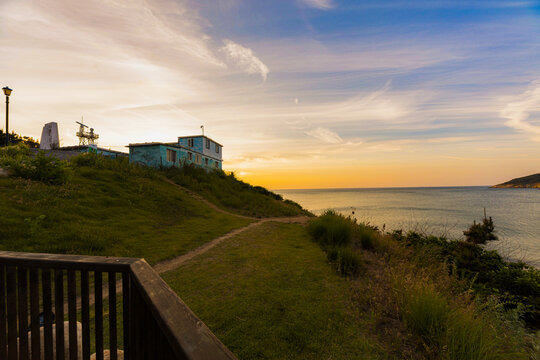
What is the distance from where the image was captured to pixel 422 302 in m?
4.04

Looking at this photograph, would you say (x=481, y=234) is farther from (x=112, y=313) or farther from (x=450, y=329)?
(x=112, y=313)

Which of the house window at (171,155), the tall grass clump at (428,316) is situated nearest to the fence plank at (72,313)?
the tall grass clump at (428,316)

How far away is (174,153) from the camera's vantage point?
1094 inches

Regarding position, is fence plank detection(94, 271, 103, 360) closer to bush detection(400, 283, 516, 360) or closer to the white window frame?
bush detection(400, 283, 516, 360)

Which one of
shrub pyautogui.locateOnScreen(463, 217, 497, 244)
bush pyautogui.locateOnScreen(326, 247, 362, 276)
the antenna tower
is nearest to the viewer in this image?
bush pyautogui.locateOnScreen(326, 247, 362, 276)

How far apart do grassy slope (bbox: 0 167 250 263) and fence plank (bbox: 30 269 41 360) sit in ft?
18.7

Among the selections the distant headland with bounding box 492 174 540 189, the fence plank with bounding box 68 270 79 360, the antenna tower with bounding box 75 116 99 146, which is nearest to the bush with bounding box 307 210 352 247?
the fence plank with bounding box 68 270 79 360

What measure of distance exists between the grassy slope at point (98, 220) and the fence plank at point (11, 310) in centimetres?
548

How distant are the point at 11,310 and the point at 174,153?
27.6 metres

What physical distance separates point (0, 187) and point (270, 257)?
478 inches

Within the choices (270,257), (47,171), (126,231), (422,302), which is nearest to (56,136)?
(47,171)

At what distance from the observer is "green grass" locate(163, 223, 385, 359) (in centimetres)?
369

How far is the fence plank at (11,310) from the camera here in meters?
2.08

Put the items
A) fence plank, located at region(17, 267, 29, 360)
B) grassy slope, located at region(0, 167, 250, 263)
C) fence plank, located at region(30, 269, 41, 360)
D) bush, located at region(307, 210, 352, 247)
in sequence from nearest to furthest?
1. fence plank, located at region(30, 269, 41, 360)
2. fence plank, located at region(17, 267, 29, 360)
3. grassy slope, located at region(0, 167, 250, 263)
4. bush, located at region(307, 210, 352, 247)
